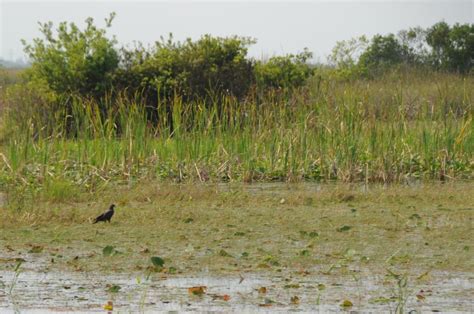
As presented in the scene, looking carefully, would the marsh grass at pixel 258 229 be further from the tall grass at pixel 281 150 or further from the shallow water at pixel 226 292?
the tall grass at pixel 281 150

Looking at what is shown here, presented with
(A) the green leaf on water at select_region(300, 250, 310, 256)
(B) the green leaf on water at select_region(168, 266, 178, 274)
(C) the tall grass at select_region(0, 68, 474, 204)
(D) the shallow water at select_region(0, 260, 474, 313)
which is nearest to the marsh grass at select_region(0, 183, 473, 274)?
(A) the green leaf on water at select_region(300, 250, 310, 256)

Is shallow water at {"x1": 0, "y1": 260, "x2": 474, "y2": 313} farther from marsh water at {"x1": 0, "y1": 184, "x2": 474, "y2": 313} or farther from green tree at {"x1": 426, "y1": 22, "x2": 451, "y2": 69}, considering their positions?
green tree at {"x1": 426, "y1": 22, "x2": 451, "y2": 69}

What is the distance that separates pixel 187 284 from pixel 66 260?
1338mm

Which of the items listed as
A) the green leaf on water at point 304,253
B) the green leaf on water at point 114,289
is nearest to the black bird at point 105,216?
the green leaf on water at point 304,253

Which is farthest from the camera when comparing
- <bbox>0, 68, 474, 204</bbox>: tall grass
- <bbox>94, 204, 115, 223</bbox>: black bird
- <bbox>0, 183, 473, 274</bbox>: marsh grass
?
<bbox>0, 68, 474, 204</bbox>: tall grass

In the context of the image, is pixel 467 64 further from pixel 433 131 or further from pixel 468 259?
pixel 468 259

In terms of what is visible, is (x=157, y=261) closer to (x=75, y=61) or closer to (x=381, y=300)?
(x=381, y=300)

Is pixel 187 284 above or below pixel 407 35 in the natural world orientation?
below

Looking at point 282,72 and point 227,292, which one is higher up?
point 282,72

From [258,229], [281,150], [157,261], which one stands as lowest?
[258,229]

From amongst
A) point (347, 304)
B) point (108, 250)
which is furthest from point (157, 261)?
point (347, 304)

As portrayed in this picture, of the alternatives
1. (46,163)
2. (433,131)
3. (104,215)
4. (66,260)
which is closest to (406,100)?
(433,131)

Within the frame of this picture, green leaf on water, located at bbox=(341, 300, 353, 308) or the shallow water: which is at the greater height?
green leaf on water, located at bbox=(341, 300, 353, 308)

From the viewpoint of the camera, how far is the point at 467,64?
92.0 feet
